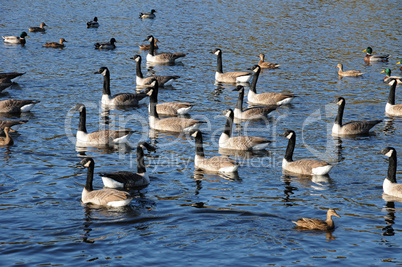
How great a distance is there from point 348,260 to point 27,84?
82.9ft

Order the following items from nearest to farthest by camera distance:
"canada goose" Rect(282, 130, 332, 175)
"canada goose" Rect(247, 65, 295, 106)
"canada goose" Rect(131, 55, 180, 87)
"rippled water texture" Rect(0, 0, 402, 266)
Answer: "rippled water texture" Rect(0, 0, 402, 266) → "canada goose" Rect(282, 130, 332, 175) → "canada goose" Rect(247, 65, 295, 106) → "canada goose" Rect(131, 55, 180, 87)

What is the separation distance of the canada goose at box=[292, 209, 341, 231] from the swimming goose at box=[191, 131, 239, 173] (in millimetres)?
5072

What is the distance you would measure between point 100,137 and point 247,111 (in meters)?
8.21

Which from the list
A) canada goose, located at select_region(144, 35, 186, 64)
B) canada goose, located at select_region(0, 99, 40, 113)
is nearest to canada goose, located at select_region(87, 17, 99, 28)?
canada goose, located at select_region(144, 35, 186, 64)

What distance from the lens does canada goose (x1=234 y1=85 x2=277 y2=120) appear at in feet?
95.9

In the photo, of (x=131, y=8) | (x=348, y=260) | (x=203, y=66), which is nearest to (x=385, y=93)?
(x=203, y=66)

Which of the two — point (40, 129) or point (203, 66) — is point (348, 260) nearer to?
point (40, 129)

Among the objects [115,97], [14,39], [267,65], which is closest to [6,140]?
[115,97]

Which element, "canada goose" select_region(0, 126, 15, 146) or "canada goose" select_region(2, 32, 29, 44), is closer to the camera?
"canada goose" select_region(0, 126, 15, 146)

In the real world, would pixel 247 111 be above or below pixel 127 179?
above

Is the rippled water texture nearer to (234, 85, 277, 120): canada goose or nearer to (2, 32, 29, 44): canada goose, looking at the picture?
(2, 32, 29, 44): canada goose

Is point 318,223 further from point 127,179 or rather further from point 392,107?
point 392,107

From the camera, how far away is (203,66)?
4181cm

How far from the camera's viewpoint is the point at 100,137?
2448 centimetres
